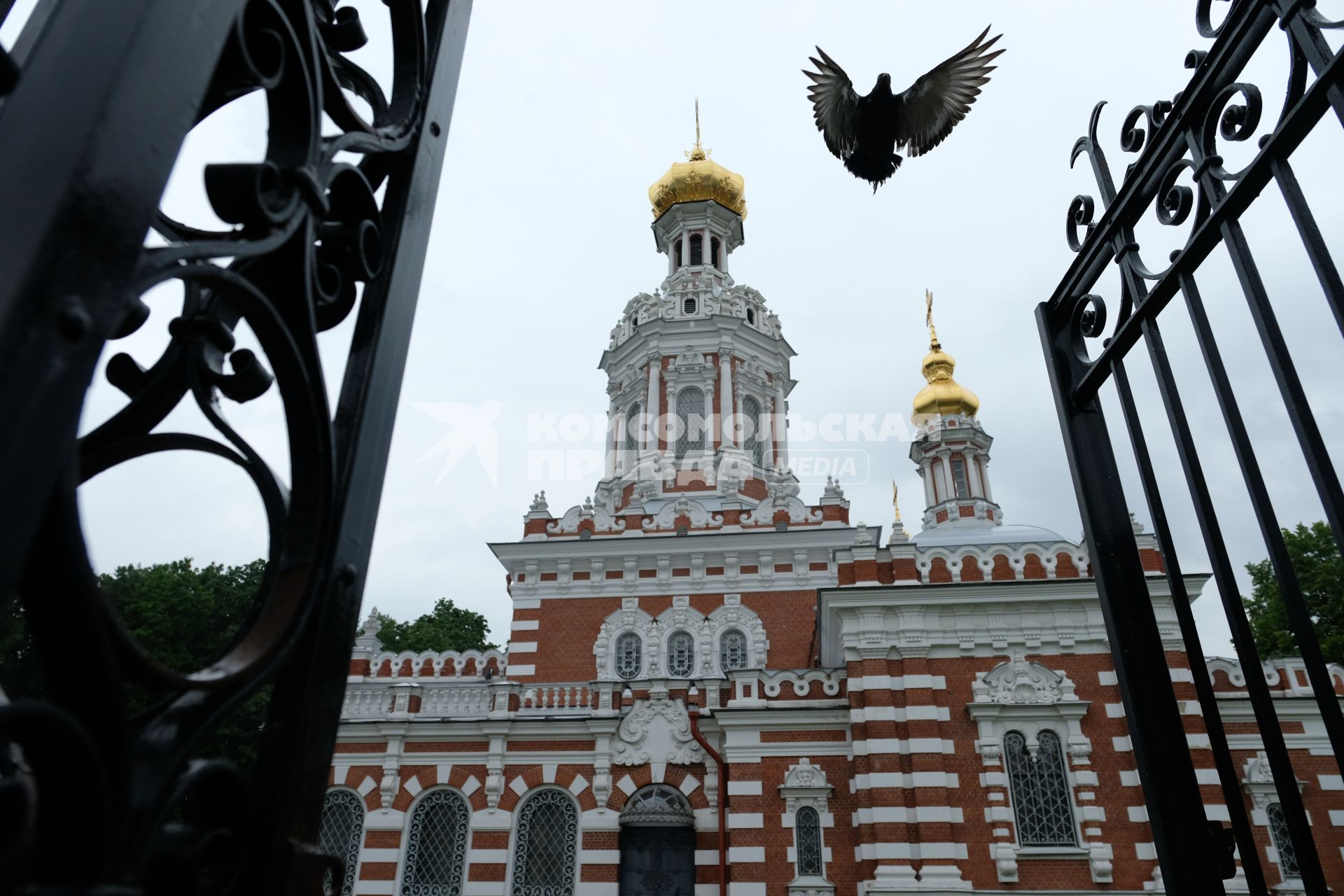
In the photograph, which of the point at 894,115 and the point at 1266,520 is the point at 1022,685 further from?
the point at 1266,520

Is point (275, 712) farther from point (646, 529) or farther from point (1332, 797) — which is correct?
point (646, 529)

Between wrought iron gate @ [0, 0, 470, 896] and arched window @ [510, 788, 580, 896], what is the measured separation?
16.2 meters

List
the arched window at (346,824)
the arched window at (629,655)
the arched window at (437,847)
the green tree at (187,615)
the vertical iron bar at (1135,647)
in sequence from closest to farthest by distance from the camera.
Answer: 1. the vertical iron bar at (1135,647)
2. the arched window at (437,847)
3. the arched window at (346,824)
4. the arched window at (629,655)
5. the green tree at (187,615)

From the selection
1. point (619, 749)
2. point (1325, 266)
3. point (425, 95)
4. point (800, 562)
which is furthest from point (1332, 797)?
point (425, 95)

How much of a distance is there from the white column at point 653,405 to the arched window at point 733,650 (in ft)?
21.7

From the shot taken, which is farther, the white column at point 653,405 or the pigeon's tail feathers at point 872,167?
the white column at point 653,405

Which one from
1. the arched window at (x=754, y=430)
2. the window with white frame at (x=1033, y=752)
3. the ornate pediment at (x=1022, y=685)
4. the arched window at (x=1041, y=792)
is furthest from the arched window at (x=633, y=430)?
the arched window at (x=1041, y=792)

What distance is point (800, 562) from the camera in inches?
802

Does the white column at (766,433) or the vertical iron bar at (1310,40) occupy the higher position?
the white column at (766,433)

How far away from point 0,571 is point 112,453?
749mm

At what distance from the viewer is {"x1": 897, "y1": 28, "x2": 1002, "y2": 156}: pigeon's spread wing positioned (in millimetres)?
4719

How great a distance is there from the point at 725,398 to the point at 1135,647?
891 inches

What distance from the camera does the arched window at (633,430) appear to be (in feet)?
83.5

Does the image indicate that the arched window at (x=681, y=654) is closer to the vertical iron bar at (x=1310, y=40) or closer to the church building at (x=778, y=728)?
the church building at (x=778, y=728)
